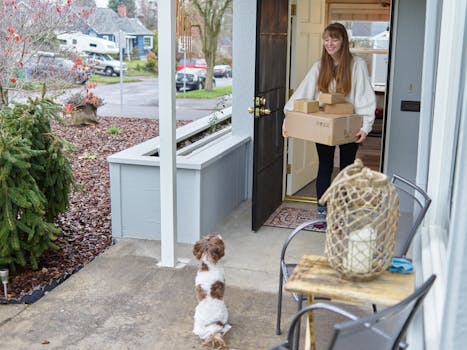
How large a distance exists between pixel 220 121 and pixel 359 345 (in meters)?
5.32

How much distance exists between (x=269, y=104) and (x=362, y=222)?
298cm

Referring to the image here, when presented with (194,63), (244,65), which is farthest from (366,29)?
(194,63)

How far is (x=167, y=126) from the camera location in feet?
12.8

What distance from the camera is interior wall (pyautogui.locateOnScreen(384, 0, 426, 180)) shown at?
481 cm

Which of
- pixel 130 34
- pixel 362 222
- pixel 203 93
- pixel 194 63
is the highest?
pixel 130 34

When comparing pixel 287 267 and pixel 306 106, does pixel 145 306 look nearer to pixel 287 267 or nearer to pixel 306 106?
pixel 287 267

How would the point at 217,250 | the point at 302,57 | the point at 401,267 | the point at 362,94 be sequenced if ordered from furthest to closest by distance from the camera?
1. the point at 302,57
2. the point at 362,94
3. the point at 217,250
4. the point at 401,267

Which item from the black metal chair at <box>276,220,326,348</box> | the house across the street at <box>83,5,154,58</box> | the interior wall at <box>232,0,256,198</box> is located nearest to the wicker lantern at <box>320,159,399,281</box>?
the black metal chair at <box>276,220,326,348</box>

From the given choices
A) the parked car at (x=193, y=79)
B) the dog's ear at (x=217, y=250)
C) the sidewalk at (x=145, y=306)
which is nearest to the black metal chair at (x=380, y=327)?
the dog's ear at (x=217, y=250)

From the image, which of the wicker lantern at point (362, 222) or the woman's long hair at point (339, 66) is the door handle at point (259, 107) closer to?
the woman's long hair at point (339, 66)

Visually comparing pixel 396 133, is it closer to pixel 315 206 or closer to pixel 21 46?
pixel 315 206

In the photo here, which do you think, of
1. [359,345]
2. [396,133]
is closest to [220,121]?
[396,133]

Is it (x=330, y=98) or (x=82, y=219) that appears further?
(x=82, y=219)

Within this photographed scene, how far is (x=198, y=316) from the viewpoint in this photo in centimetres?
305
